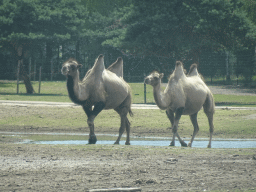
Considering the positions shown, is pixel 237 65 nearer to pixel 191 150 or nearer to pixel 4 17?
pixel 4 17

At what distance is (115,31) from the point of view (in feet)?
131

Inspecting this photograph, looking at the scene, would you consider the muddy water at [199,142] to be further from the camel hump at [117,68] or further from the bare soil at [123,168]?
the bare soil at [123,168]

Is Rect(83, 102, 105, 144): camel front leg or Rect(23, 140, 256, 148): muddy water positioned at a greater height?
Rect(83, 102, 105, 144): camel front leg

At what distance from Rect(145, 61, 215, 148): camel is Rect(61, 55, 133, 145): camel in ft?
3.35

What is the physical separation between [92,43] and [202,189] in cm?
3601

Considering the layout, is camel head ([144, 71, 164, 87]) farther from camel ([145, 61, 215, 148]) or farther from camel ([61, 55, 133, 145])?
camel ([61, 55, 133, 145])

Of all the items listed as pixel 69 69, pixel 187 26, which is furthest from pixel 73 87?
pixel 187 26

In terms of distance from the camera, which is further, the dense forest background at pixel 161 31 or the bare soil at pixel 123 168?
the dense forest background at pixel 161 31

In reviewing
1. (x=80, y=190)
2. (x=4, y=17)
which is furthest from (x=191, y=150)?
(x=4, y=17)

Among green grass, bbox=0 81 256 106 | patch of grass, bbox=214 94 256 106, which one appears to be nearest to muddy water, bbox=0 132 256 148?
green grass, bbox=0 81 256 106

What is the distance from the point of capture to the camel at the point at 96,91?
10.8 meters

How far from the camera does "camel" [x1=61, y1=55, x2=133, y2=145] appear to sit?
1084 cm

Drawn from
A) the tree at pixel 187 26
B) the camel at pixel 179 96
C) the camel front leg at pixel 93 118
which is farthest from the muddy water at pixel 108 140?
the tree at pixel 187 26

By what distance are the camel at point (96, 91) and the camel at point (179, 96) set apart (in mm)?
1020
